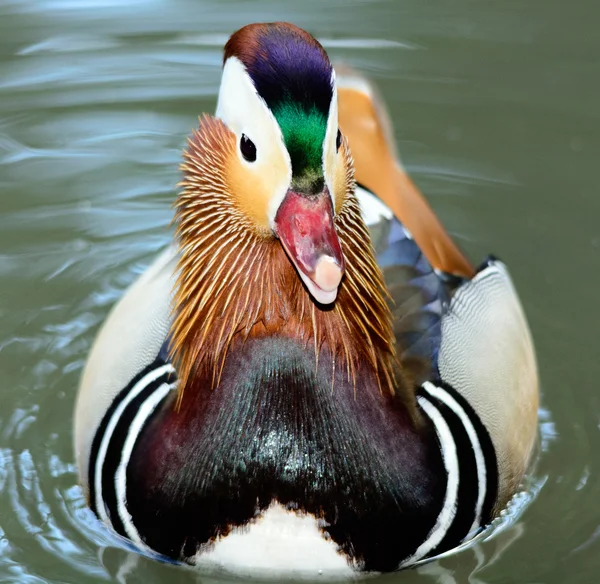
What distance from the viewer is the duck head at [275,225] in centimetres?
247

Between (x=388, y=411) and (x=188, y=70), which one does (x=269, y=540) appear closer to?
(x=388, y=411)

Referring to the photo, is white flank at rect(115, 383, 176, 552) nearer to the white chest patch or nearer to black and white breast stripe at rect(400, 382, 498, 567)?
the white chest patch

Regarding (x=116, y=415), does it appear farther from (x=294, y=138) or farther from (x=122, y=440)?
(x=294, y=138)

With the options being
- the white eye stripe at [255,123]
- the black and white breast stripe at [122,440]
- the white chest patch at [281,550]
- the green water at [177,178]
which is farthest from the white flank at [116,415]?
the white eye stripe at [255,123]

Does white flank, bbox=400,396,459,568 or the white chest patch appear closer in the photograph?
the white chest patch

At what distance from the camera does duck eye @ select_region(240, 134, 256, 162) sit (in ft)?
8.41

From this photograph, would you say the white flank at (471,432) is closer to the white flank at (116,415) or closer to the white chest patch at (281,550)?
the white chest patch at (281,550)

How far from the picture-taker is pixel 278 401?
9.10 ft

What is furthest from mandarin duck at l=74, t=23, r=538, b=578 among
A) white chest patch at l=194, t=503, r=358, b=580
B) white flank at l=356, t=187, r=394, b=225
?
white flank at l=356, t=187, r=394, b=225

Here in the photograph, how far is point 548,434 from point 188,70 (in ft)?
9.32

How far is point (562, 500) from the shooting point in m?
3.43

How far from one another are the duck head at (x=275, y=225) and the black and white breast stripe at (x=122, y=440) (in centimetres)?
12

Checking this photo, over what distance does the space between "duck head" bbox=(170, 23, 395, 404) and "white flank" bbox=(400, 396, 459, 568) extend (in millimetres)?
166

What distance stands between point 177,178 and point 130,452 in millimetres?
2295
